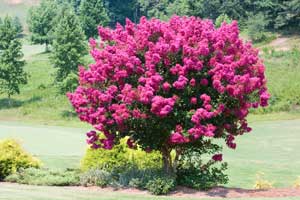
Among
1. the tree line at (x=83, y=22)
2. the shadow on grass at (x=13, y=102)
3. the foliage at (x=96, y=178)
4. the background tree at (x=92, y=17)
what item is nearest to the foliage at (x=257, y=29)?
the tree line at (x=83, y=22)

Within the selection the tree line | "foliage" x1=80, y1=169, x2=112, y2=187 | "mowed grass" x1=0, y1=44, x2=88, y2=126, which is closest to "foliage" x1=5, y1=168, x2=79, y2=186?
"foliage" x1=80, y1=169, x2=112, y2=187

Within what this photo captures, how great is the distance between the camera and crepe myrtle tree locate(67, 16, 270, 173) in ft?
49.6

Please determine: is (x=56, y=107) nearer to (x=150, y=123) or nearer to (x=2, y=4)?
(x=150, y=123)

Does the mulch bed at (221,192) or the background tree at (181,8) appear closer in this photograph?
the mulch bed at (221,192)

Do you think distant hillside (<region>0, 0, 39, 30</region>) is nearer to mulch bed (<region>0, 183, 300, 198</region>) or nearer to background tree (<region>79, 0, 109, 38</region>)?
background tree (<region>79, 0, 109, 38</region>)

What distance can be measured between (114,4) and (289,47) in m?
54.8

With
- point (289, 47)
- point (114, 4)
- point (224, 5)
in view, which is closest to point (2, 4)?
point (114, 4)

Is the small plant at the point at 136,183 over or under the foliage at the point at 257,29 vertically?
under

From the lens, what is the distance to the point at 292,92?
2073 inches

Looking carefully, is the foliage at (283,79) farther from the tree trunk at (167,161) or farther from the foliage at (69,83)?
the tree trunk at (167,161)

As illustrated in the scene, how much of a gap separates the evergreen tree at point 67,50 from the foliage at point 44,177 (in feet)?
124

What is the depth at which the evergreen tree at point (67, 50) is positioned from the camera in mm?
55625

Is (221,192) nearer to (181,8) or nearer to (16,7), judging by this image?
(181,8)

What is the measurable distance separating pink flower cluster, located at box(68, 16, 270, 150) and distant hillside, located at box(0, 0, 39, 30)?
130390mm
